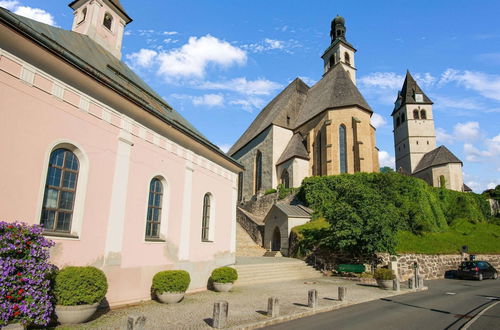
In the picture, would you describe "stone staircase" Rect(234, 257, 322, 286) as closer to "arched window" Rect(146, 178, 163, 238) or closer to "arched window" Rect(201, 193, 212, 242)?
"arched window" Rect(201, 193, 212, 242)

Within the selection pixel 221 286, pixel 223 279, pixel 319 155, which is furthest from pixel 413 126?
pixel 221 286

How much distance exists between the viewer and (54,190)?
8609mm

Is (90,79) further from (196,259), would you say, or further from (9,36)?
(196,259)

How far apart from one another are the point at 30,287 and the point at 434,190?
111ft

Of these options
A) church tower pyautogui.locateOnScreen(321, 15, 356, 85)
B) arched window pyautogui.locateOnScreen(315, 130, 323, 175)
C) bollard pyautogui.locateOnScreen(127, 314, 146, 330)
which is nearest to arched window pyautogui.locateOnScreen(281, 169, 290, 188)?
arched window pyautogui.locateOnScreen(315, 130, 323, 175)

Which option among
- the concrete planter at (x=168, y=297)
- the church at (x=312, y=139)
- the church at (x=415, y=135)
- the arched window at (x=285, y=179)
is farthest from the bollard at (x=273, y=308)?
the church at (x=415, y=135)

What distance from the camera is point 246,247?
28.9m

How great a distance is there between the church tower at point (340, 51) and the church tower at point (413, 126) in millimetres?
16162

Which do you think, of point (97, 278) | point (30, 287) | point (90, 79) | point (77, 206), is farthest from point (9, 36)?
point (97, 278)

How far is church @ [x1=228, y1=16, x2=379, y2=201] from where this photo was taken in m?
34.8

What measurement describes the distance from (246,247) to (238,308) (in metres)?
19.1

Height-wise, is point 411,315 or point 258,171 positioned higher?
point 258,171

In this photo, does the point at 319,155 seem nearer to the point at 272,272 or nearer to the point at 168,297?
the point at 272,272

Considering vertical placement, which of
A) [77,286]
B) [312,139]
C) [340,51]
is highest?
[340,51]
